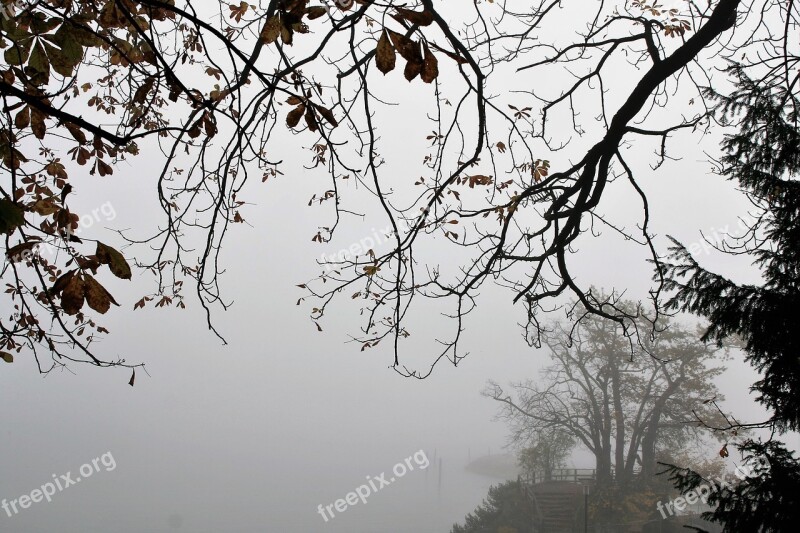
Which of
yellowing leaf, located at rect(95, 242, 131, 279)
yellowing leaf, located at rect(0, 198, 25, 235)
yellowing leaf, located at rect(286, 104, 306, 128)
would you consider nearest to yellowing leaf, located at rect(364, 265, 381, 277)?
yellowing leaf, located at rect(286, 104, 306, 128)

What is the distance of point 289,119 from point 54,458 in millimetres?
131662

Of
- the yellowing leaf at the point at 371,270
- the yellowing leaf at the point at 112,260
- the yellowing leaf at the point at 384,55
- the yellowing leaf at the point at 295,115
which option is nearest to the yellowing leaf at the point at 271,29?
the yellowing leaf at the point at 295,115

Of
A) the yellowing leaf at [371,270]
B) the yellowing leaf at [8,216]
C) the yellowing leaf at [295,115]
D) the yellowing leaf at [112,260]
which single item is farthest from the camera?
the yellowing leaf at [371,270]

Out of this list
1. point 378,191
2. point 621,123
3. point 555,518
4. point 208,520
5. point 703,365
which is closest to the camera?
point 378,191

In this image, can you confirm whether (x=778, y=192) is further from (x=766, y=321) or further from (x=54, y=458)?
(x=54, y=458)

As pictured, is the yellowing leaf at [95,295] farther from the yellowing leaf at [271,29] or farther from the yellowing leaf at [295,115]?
the yellowing leaf at [271,29]

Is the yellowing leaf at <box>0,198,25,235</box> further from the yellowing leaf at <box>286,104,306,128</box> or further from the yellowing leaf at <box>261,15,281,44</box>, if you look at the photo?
the yellowing leaf at <box>261,15,281,44</box>

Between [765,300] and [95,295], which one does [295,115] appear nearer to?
[95,295]

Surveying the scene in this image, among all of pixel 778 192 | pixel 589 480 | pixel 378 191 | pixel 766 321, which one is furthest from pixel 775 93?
pixel 589 480

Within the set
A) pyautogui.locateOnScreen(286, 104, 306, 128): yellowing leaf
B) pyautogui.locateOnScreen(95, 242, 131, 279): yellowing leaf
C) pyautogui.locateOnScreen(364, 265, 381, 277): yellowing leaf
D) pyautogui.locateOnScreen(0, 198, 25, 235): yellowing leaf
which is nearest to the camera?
pyautogui.locateOnScreen(0, 198, 25, 235): yellowing leaf

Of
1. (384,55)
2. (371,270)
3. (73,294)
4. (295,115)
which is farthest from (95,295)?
(371,270)

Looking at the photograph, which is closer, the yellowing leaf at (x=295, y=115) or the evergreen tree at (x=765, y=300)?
the yellowing leaf at (x=295, y=115)

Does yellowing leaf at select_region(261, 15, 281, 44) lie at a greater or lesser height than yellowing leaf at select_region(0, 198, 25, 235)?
greater

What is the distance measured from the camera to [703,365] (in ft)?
75.5
